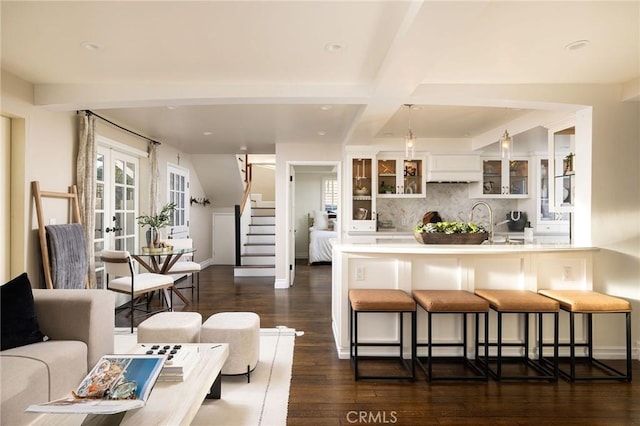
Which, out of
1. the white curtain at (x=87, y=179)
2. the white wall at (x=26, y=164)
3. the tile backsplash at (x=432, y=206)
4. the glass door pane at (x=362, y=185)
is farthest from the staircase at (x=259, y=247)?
the white wall at (x=26, y=164)

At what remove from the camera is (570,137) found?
3.84 metres

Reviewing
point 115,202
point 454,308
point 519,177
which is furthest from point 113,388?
point 519,177

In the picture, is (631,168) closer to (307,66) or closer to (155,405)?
(307,66)

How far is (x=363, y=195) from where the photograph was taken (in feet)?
19.4

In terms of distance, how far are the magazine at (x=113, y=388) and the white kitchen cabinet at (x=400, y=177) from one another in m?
4.78

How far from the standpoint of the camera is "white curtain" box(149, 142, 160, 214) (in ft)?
17.4

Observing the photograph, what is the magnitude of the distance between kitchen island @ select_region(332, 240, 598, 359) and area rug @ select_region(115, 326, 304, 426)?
23.1 inches

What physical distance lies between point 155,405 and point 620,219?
12.7ft

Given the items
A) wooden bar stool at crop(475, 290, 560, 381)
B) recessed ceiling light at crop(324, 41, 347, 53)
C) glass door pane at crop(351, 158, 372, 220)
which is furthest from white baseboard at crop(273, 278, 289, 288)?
recessed ceiling light at crop(324, 41, 347, 53)

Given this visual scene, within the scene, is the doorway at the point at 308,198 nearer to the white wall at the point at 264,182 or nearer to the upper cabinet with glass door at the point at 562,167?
the white wall at the point at 264,182

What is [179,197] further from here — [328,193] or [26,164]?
[328,193]

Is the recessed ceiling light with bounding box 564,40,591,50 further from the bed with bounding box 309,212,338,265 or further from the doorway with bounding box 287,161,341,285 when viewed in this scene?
the doorway with bounding box 287,161,341,285

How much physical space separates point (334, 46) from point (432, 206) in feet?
14.9

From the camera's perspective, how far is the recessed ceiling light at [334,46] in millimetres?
2428
